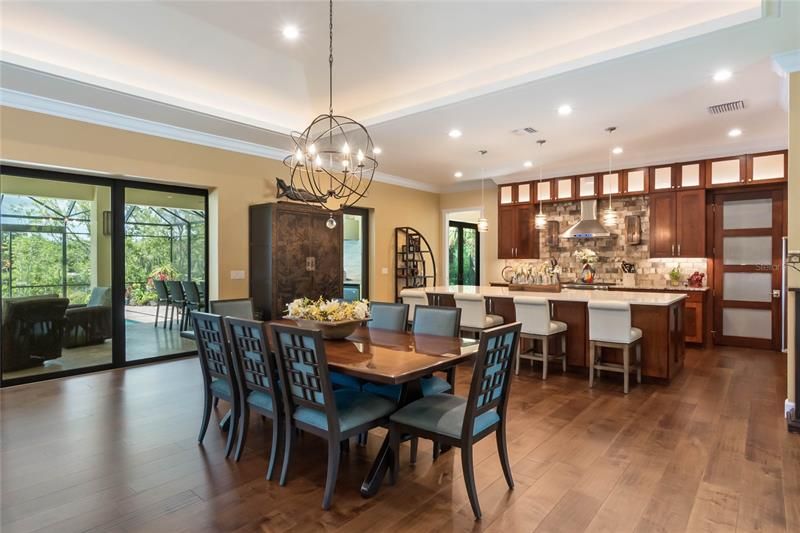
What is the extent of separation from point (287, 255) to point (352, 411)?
371 centimetres

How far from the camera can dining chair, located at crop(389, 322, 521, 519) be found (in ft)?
7.39

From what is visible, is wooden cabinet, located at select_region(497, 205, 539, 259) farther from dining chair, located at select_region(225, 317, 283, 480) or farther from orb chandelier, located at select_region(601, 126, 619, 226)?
dining chair, located at select_region(225, 317, 283, 480)

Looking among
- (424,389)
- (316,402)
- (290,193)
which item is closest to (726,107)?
(424,389)

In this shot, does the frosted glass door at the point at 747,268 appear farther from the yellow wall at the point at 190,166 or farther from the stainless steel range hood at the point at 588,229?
the yellow wall at the point at 190,166

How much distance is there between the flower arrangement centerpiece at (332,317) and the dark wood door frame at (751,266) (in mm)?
6228

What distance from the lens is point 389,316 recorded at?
3871 millimetres

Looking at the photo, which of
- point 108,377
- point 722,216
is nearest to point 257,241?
point 108,377

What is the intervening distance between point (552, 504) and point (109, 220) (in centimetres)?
538

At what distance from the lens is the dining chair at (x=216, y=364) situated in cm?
293

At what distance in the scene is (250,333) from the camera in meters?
2.65

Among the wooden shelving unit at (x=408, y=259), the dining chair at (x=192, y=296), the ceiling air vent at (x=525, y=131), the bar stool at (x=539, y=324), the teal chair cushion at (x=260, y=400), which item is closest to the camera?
the teal chair cushion at (x=260, y=400)

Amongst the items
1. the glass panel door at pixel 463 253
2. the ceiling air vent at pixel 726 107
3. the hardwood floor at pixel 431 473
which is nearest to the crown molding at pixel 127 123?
the hardwood floor at pixel 431 473

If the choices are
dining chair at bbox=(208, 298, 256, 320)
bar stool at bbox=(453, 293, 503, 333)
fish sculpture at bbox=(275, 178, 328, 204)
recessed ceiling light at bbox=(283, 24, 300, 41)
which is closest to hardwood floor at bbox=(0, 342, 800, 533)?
dining chair at bbox=(208, 298, 256, 320)

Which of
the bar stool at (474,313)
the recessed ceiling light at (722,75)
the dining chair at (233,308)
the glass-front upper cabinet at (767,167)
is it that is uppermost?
the recessed ceiling light at (722,75)
